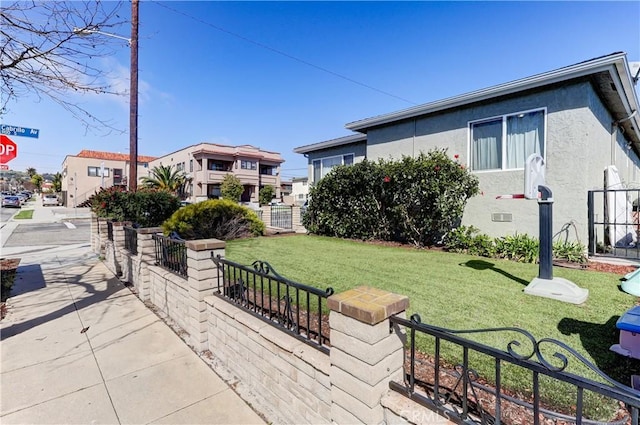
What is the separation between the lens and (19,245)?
11734 millimetres

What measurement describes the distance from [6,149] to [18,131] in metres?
0.51

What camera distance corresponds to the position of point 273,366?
2602mm

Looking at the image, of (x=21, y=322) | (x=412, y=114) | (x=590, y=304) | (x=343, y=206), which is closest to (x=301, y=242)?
(x=343, y=206)

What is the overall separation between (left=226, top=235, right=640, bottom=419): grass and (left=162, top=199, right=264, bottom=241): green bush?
2305 millimetres

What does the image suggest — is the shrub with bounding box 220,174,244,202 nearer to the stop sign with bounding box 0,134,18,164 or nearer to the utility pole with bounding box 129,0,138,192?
the utility pole with bounding box 129,0,138,192

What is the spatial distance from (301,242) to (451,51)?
28.0ft

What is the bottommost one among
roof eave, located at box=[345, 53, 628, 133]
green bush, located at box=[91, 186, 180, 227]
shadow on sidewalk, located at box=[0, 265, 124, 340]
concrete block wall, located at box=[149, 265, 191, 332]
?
shadow on sidewalk, located at box=[0, 265, 124, 340]

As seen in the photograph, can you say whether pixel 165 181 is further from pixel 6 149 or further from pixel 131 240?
pixel 131 240

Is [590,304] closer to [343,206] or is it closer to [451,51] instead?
[343,206]

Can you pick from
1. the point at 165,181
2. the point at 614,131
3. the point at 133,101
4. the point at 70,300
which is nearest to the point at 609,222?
the point at 614,131

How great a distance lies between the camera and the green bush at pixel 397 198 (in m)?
7.97

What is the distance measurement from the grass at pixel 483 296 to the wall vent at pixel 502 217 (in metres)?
1.61

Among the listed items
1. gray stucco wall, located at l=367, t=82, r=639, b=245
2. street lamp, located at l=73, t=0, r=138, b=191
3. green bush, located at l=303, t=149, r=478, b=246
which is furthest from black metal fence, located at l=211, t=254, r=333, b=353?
street lamp, located at l=73, t=0, r=138, b=191

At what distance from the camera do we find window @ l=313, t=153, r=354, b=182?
42.9ft
